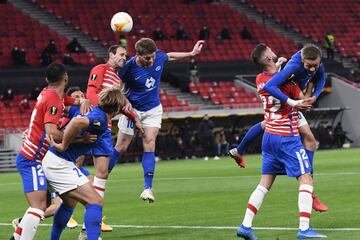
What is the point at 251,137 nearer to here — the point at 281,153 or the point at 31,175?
the point at 281,153

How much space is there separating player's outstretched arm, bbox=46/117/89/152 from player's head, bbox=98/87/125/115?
246 millimetres

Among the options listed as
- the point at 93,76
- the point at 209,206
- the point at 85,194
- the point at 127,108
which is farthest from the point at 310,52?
the point at 209,206

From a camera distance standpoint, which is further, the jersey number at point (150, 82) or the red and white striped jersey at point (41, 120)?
the jersey number at point (150, 82)

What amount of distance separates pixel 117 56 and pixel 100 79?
0.42 meters

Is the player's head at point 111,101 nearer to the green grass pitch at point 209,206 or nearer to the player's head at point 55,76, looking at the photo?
the player's head at point 55,76

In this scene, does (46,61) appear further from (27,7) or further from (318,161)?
(318,161)

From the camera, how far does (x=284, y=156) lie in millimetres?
11219

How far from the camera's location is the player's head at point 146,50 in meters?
13.4

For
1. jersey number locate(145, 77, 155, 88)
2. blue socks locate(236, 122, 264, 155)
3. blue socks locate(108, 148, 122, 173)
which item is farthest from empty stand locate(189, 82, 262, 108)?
blue socks locate(108, 148, 122, 173)

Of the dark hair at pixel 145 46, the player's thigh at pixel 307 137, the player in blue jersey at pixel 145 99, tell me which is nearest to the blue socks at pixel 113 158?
the player in blue jersey at pixel 145 99

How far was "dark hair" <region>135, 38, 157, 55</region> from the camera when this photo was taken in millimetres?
13383

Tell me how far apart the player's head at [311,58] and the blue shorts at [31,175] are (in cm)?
348

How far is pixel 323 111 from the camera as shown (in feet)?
143

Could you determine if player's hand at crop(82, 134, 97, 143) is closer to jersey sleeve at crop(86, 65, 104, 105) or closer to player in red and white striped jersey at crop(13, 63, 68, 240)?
player in red and white striped jersey at crop(13, 63, 68, 240)
